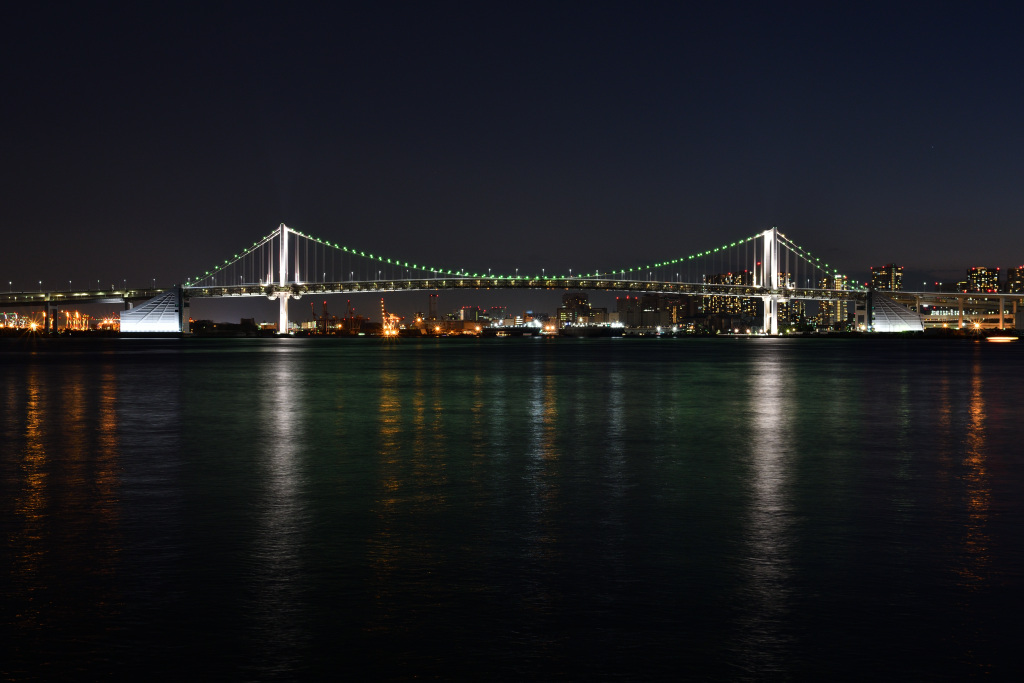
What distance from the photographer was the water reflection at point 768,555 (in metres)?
4.36

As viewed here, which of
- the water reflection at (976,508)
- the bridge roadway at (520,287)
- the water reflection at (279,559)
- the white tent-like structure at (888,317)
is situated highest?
the bridge roadway at (520,287)

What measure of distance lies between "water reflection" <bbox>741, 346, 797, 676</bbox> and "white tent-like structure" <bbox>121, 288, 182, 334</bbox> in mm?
105482

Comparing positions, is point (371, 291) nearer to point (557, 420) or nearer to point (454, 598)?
point (557, 420)

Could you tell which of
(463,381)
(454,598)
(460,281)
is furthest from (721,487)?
(460,281)

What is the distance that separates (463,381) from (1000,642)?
2462 cm

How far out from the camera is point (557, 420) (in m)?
15.9

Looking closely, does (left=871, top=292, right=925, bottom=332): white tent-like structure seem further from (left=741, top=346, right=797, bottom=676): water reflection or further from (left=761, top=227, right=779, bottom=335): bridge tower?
(left=741, top=346, right=797, bottom=676): water reflection

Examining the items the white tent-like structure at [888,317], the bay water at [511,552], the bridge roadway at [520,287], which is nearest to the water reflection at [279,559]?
the bay water at [511,552]

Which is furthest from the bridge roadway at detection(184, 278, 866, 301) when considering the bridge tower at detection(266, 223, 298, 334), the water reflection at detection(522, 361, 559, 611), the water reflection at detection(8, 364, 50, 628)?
the water reflection at detection(8, 364, 50, 628)

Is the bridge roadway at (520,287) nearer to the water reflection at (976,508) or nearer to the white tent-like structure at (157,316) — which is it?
the white tent-like structure at (157,316)

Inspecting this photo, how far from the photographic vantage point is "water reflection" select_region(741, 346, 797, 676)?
436 cm

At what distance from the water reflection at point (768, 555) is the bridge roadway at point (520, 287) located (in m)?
85.5

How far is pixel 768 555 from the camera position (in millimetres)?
6098

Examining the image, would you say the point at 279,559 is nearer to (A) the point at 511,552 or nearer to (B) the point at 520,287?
(A) the point at 511,552
